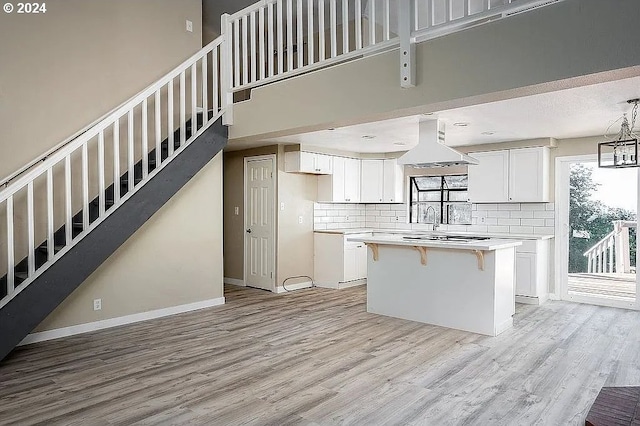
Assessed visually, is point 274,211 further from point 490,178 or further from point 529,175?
point 529,175

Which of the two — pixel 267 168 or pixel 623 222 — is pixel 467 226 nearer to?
pixel 623 222

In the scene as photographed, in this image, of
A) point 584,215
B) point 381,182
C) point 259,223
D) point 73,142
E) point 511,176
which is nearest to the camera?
point 73,142

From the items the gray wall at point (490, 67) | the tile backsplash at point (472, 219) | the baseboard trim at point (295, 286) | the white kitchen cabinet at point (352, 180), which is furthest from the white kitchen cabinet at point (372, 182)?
the gray wall at point (490, 67)

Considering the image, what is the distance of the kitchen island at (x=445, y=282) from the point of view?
479 centimetres

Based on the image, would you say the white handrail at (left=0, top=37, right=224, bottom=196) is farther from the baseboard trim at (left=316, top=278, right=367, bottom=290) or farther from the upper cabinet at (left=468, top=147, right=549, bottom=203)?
the upper cabinet at (left=468, top=147, right=549, bottom=203)

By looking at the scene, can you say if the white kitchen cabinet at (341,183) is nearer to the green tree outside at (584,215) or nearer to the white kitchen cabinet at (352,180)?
the white kitchen cabinet at (352,180)

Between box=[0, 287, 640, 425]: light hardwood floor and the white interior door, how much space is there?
68.0 inches

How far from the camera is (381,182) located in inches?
324

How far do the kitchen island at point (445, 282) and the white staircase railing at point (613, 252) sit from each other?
2.07 m

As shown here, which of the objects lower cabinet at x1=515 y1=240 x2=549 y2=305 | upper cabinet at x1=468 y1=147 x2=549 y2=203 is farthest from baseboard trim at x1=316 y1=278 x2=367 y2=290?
lower cabinet at x1=515 y1=240 x2=549 y2=305

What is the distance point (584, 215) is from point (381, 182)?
319 centimetres

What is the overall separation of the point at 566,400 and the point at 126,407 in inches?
117

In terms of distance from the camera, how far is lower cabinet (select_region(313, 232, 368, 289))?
7391mm

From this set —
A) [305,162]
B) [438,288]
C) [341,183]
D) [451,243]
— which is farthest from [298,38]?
[341,183]
